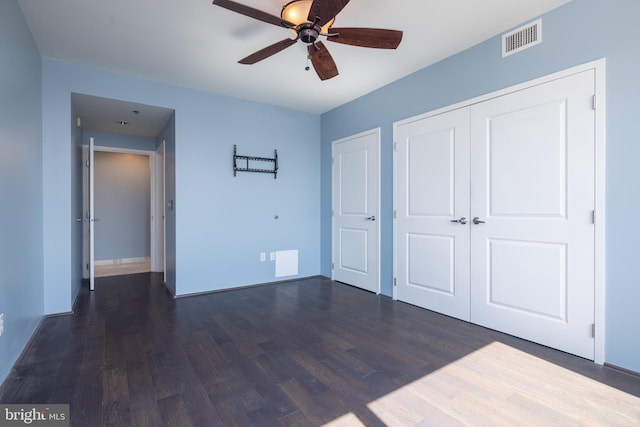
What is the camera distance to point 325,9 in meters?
1.81

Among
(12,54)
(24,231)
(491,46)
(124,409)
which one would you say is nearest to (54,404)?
(124,409)

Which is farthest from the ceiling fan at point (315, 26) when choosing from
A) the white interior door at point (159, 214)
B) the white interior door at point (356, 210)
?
the white interior door at point (159, 214)

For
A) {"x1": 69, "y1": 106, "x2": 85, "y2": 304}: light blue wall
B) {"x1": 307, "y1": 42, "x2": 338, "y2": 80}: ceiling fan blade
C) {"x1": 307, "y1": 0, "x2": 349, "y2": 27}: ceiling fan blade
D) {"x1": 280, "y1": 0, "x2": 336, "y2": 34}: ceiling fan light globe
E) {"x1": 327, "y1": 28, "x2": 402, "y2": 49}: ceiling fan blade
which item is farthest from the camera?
{"x1": 69, "y1": 106, "x2": 85, "y2": 304}: light blue wall

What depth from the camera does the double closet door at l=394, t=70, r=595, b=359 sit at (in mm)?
2221

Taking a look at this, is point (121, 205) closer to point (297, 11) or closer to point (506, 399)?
point (297, 11)

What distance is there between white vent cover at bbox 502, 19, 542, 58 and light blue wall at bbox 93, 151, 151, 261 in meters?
6.27

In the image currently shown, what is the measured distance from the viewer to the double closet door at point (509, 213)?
7.29ft

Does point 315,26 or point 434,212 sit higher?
point 315,26

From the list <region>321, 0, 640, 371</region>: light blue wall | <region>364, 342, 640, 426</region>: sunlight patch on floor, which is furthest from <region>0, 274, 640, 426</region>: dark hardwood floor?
<region>321, 0, 640, 371</region>: light blue wall

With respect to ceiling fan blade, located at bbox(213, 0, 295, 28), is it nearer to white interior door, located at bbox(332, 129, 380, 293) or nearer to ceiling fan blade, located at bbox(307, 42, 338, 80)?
ceiling fan blade, located at bbox(307, 42, 338, 80)

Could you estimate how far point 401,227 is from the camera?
355cm

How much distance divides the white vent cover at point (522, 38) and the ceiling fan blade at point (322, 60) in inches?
57.0

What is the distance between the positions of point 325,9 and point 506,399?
96.1 inches

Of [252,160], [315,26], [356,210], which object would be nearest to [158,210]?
[252,160]
